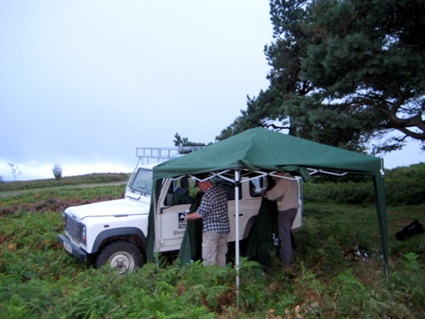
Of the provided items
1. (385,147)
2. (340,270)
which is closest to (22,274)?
(340,270)

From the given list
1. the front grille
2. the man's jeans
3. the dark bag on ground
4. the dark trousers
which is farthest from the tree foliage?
the front grille

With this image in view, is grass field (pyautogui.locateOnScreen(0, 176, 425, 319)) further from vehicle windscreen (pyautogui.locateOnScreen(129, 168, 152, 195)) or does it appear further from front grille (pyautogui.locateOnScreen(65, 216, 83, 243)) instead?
vehicle windscreen (pyautogui.locateOnScreen(129, 168, 152, 195))

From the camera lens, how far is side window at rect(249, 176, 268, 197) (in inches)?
329

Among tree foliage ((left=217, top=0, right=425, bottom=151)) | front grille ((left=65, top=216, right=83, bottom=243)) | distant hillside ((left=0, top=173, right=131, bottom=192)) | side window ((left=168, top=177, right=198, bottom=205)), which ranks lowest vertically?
front grille ((left=65, top=216, right=83, bottom=243))

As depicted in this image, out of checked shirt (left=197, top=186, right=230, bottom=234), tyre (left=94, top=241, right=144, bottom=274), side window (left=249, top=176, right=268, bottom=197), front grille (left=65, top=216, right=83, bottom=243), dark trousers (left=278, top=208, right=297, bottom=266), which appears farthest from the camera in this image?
side window (left=249, top=176, right=268, bottom=197)

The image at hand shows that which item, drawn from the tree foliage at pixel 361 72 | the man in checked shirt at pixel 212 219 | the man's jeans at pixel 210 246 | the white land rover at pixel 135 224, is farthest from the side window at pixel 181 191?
the tree foliage at pixel 361 72

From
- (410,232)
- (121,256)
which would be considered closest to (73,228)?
(121,256)

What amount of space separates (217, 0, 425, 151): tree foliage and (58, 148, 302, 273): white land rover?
13.0 feet

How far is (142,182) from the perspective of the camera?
8.78m

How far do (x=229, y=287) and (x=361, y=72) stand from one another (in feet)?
22.5

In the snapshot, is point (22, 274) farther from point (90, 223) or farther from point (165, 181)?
point (165, 181)

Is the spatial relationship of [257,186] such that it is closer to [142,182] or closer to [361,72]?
[142,182]

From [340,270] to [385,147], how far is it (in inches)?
287

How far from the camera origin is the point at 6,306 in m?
4.15
